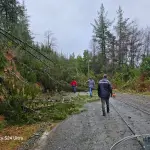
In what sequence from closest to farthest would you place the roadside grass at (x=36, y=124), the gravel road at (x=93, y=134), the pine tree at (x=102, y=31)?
1. the gravel road at (x=93, y=134)
2. the roadside grass at (x=36, y=124)
3. the pine tree at (x=102, y=31)

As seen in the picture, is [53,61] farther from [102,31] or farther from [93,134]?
[102,31]

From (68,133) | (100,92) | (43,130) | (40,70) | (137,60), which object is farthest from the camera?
(137,60)

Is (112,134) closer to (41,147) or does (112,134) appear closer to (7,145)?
(41,147)

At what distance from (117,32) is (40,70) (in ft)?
187

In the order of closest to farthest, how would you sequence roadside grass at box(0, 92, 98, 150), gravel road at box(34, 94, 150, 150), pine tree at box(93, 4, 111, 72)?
gravel road at box(34, 94, 150, 150) → roadside grass at box(0, 92, 98, 150) → pine tree at box(93, 4, 111, 72)

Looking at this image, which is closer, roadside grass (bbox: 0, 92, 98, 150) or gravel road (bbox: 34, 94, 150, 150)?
gravel road (bbox: 34, 94, 150, 150)

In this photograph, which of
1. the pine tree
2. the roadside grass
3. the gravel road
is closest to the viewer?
the gravel road

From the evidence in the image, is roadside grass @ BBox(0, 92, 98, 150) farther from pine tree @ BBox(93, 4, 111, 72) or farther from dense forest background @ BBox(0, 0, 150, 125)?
pine tree @ BBox(93, 4, 111, 72)

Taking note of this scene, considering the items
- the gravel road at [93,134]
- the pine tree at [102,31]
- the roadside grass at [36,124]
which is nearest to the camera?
the gravel road at [93,134]

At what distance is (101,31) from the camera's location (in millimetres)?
69062

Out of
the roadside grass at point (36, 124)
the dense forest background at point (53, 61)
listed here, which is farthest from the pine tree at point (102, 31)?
the roadside grass at point (36, 124)

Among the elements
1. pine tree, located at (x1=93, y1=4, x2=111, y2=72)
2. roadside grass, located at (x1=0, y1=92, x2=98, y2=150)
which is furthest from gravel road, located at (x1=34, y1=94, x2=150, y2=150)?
pine tree, located at (x1=93, y1=4, x2=111, y2=72)

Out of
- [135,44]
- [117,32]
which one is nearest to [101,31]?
[117,32]

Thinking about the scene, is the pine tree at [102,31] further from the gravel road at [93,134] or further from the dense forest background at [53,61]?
the gravel road at [93,134]
